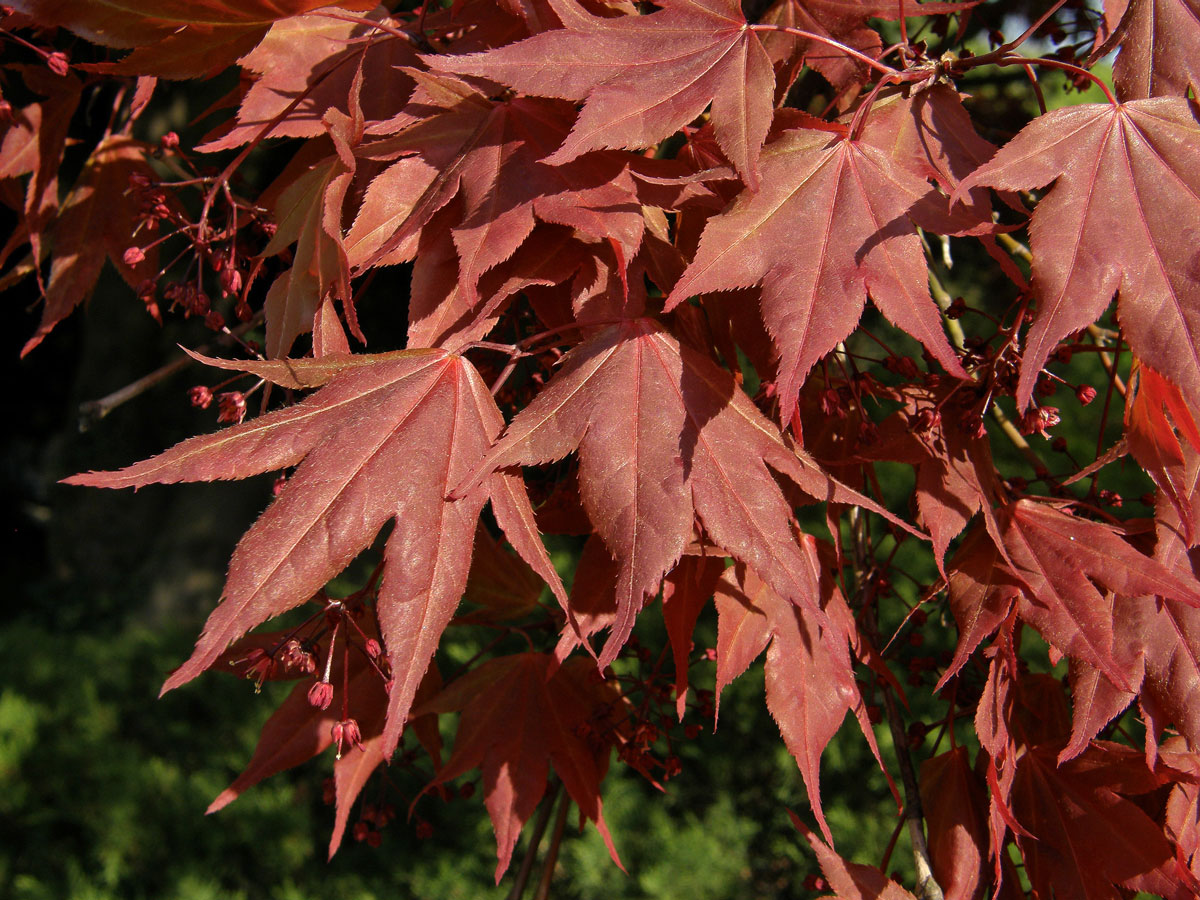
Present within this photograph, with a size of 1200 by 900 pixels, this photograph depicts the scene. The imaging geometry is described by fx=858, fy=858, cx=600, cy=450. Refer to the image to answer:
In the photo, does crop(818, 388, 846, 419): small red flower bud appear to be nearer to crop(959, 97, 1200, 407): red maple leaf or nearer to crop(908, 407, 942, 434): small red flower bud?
crop(908, 407, 942, 434): small red flower bud

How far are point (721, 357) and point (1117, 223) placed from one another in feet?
1.11

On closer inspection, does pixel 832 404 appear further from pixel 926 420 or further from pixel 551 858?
pixel 551 858

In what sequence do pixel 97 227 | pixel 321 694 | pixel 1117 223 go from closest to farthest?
pixel 1117 223 < pixel 321 694 < pixel 97 227

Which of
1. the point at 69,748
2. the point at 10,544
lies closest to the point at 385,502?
the point at 69,748

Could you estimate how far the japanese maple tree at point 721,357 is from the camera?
0.61 meters

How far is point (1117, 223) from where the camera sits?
62cm

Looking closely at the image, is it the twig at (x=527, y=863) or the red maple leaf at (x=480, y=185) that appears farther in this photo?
the twig at (x=527, y=863)

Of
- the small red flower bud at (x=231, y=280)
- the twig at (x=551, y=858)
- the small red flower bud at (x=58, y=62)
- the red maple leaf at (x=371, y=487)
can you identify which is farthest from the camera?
the twig at (x=551, y=858)

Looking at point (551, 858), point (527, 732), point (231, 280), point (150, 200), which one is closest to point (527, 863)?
point (551, 858)

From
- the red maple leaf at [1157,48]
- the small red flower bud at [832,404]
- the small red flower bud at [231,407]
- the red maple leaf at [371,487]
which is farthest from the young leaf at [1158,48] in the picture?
the small red flower bud at [231,407]

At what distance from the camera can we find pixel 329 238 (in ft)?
2.31

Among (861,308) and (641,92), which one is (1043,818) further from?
(641,92)

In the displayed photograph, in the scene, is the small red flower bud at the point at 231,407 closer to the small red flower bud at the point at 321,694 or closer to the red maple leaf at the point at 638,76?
the small red flower bud at the point at 321,694

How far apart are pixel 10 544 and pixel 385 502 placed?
4.49 metres
